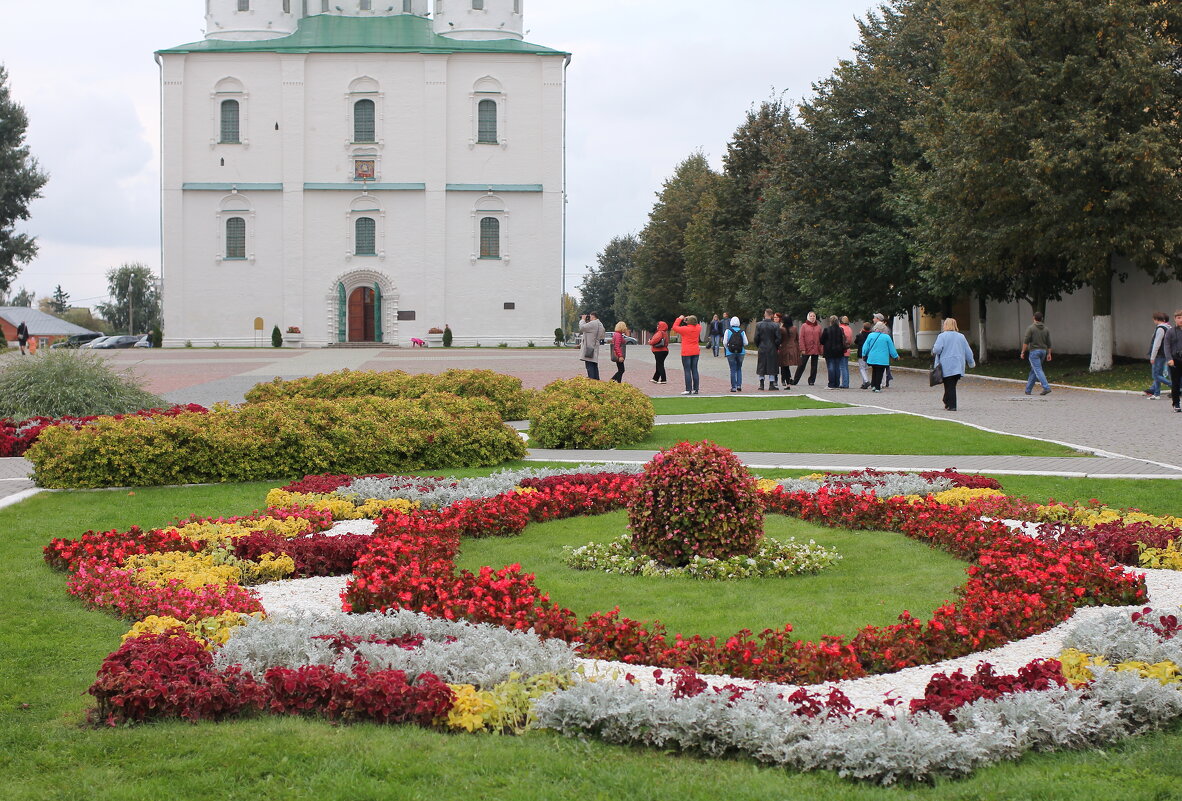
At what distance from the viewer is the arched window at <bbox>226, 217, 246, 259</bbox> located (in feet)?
197

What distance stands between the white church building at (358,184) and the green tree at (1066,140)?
111 feet

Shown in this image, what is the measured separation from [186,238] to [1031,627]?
5884cm

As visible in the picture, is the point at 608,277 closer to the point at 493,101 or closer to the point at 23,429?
the point at 493,101

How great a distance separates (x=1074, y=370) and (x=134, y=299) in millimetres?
114555

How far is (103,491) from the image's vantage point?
39.7 ft

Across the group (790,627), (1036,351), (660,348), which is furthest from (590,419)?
(1036,351)

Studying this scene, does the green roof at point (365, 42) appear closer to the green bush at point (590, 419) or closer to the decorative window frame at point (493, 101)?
the decorative window frame at point (493, 101)

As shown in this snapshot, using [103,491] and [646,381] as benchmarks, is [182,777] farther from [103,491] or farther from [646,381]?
[646,381]

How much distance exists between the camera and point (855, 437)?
1644 centimetres

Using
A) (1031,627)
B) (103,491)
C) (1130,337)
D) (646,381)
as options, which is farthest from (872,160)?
(1031,627)

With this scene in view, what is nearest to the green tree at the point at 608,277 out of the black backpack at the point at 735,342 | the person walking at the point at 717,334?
the person walking at the point at 717,334

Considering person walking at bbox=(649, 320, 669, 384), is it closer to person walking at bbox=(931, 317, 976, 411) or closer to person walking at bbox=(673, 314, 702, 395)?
person walking at bbox=(673, 314, 702, 395)

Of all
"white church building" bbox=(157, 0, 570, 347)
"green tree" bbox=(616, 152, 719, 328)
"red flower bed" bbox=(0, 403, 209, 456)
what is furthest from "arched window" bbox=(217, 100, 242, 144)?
"red flower bed" bbox=(0, 403, 209, 456)

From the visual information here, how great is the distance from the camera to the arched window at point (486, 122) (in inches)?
2382
